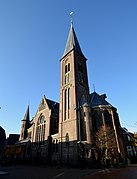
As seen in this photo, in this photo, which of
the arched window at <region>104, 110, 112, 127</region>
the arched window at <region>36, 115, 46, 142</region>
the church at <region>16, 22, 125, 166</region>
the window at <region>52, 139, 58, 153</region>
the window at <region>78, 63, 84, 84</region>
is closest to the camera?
the church at <region>16, 22, 125, 166</region>

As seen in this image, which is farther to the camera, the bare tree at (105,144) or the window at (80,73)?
the window at (80,73)

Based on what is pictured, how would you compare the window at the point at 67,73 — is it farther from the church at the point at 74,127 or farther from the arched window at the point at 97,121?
the arched window at the point at 97,121

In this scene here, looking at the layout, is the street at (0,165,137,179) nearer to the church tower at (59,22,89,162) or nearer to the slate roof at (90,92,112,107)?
the church tower at (59,22,89,162)

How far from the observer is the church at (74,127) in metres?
26.5

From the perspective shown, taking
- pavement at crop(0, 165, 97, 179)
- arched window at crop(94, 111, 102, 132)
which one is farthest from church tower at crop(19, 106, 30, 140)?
pavement at crop(0, 165, 97, 179)

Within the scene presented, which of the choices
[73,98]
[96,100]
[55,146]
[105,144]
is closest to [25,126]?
[55,146]

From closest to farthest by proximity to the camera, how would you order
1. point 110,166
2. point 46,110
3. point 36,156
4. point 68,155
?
point 110,166, point 68,155, point 36,156, point 46,110

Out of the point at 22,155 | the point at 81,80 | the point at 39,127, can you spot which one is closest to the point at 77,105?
the point at 81,80

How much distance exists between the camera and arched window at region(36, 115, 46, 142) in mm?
37956

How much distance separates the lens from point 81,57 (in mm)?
41969

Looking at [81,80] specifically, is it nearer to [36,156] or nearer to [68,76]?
[68,76]

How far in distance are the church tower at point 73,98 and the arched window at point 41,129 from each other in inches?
302

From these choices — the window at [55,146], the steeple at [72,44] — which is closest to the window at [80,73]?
the steeple at [72,44]

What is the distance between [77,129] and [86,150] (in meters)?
4.15
